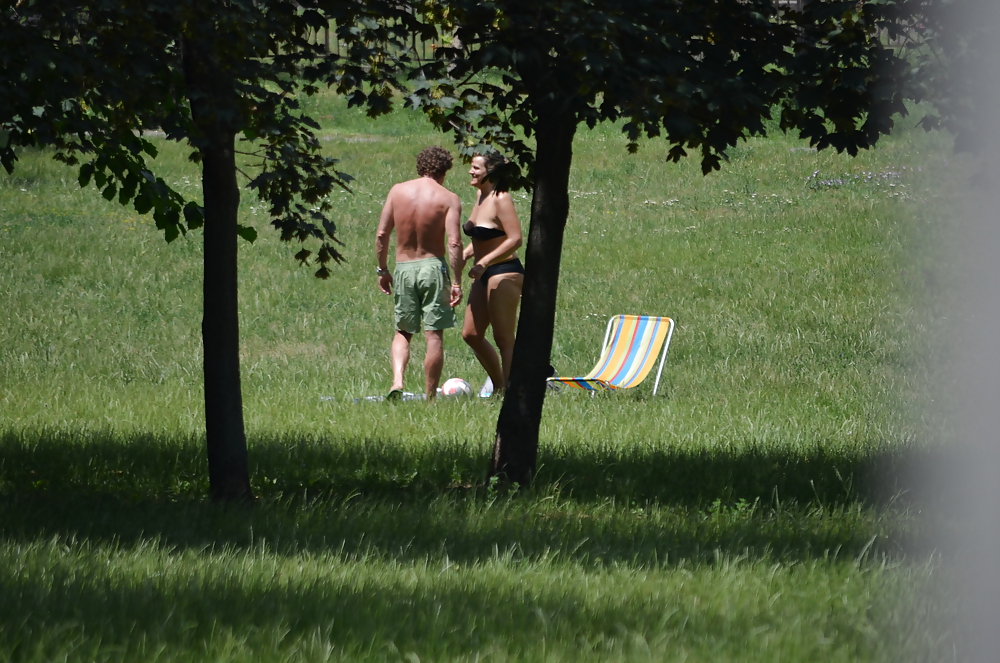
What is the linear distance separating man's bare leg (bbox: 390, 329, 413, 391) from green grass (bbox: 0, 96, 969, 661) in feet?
1.51

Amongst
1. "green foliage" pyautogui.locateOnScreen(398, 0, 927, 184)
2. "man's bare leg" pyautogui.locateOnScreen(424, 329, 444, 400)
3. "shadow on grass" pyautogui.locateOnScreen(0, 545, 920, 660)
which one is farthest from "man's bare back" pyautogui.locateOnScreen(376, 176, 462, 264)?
"shadow on grass" pyautogui.locateOnScreen(0, 545, 920, 660)

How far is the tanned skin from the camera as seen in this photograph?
386 inches

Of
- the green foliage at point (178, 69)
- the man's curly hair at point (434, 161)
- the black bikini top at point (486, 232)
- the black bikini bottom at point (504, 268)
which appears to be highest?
the green foliage at point (178, 69)

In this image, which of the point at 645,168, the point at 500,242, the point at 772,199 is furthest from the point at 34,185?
the point at 500,242

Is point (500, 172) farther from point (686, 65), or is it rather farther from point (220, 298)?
point (220, 298)

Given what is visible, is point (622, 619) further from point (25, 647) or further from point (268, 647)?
point (25, 647)

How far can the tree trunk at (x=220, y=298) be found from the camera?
556 cm

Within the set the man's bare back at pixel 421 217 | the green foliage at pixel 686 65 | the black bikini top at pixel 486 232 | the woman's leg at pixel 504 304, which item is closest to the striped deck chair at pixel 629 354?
the woman's leg at pixel 504 304

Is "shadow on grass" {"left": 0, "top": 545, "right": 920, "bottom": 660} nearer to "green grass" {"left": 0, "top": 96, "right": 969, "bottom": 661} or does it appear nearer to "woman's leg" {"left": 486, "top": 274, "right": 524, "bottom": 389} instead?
"green grass" {"left": 0, "top": 96, "right": 969, "bottom": 661}

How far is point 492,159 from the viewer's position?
254 inches

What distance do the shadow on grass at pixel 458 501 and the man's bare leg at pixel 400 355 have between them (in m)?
2.35

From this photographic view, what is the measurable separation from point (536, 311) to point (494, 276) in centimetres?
378

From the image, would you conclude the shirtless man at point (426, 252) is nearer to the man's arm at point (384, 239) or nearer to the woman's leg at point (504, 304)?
the man's arm at point (384, 239)

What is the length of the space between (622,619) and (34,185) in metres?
25.4
